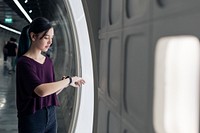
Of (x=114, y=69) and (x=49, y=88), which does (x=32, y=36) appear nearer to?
(x=49, y=88)

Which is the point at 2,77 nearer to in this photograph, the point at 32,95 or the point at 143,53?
the point at 32,95

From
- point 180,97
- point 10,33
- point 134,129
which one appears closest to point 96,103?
point 134,129

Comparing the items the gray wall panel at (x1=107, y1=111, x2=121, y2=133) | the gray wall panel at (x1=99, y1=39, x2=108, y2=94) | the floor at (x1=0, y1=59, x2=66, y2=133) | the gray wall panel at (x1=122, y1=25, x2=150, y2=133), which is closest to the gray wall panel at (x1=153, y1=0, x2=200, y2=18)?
the gray wall panel at (x1=122, y1=25, x2=150, y2=133)

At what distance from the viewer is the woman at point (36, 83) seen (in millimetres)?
1827

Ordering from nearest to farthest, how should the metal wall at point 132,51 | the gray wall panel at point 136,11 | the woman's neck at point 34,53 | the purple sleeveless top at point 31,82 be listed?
the metal wall at point 132,51 < the gray wall panel at point 136,11 < the purple sleeveless top at point 31,82 < the woman's neck at point 34,53

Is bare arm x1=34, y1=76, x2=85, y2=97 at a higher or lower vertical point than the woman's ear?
lower

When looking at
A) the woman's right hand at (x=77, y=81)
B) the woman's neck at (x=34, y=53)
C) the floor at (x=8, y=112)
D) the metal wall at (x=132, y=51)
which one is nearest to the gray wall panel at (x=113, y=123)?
the metal wall at (x=132, y=51)

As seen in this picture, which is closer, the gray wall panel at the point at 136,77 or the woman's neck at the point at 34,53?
the gray wall panel at the point at 136,77

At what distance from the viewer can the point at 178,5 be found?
2.59 feet

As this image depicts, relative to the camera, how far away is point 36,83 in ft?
5.94

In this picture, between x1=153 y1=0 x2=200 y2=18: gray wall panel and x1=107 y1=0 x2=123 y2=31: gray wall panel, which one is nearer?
x1=153 y1=0 x2=200 y2=18: gray wall panel

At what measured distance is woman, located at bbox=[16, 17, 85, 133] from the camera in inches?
71.9

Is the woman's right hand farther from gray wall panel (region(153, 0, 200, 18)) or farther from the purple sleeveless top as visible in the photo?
gray wall panel (region(153, 0, 200, 18))

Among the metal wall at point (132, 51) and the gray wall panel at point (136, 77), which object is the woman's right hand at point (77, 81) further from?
the gray wall panel at point (136, 77)
